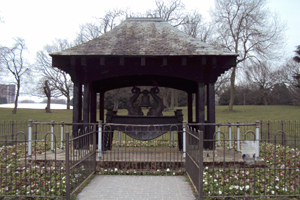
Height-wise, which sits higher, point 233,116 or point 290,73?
point 290,73

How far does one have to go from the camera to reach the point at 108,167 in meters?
7.22

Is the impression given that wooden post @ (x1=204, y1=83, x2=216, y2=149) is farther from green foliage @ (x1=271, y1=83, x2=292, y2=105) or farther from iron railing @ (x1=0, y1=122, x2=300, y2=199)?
green foliage @ (x1=271, y1=83, x2=292, y2=105)

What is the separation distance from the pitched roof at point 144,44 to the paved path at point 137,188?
3.59 m

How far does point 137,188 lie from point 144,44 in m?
4.73

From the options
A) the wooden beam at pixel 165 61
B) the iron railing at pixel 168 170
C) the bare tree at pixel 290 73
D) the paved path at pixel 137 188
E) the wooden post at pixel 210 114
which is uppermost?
the bare tree at pixel 290 73

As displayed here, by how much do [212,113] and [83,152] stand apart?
4723 millimetres

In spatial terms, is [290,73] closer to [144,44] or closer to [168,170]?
[144,44]

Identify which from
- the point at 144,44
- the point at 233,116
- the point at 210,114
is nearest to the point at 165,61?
the point at 144,44

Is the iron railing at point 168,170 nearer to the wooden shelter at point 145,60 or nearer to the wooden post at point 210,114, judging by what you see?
the wooden post at point 210,114

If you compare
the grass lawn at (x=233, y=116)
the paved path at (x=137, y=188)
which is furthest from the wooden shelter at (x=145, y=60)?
the grass lawn at (x=233, y=116)

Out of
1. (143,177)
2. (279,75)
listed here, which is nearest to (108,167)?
(143,177)

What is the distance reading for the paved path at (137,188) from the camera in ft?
17.1

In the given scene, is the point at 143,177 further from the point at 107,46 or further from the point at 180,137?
the point at 107,46

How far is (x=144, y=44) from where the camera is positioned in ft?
28.1
